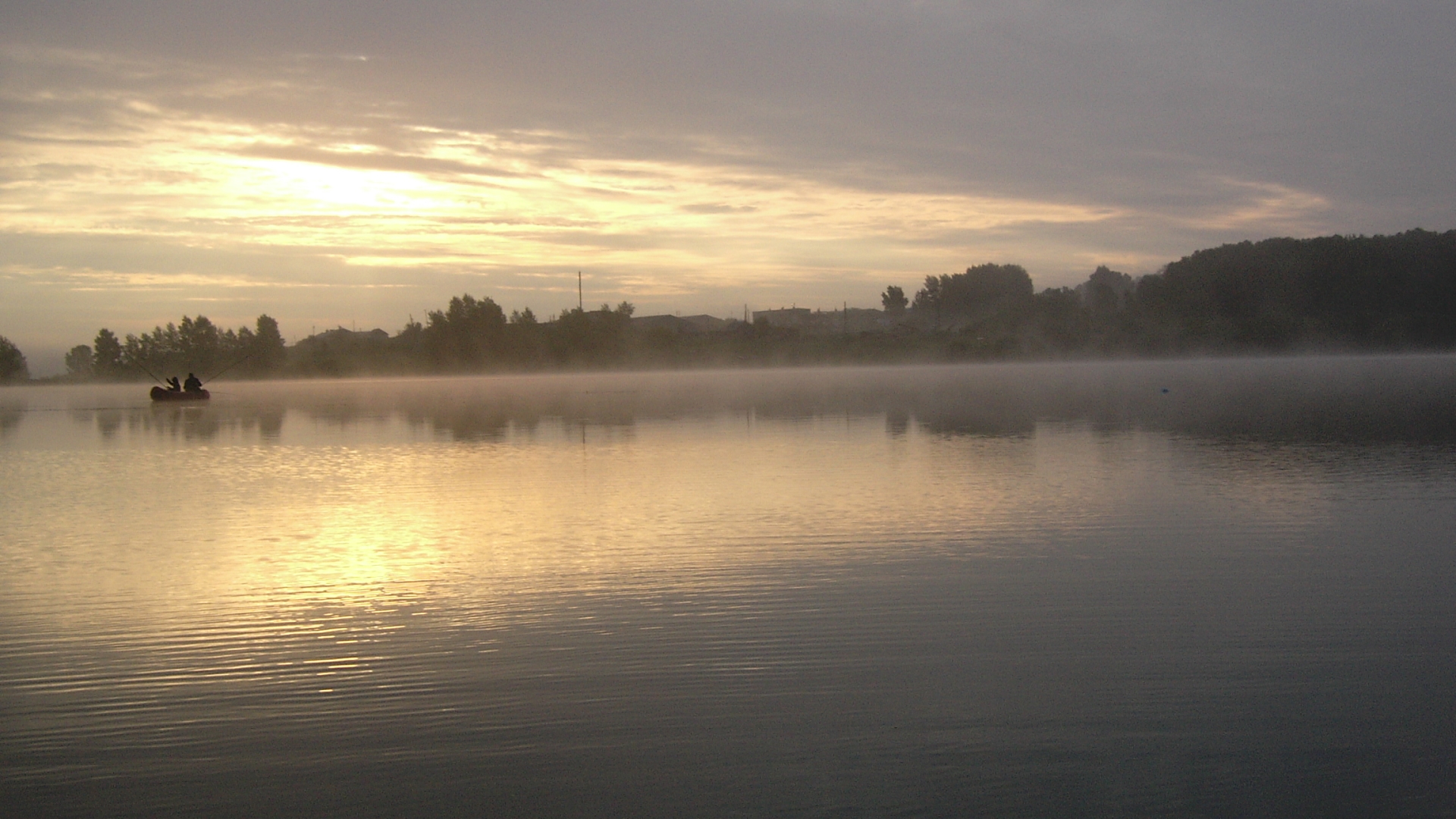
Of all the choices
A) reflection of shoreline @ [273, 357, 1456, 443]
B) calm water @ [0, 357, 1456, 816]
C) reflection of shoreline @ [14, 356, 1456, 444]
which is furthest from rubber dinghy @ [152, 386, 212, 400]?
calm water @ [0, 357, 1456, 816]

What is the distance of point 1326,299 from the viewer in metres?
119

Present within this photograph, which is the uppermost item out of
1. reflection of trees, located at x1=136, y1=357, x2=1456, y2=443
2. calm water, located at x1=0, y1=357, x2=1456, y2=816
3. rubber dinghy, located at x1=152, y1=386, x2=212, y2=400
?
rubber dinghy, located at x1=152, y1=386, x2=212, y2=400

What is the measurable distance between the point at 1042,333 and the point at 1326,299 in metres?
30.3

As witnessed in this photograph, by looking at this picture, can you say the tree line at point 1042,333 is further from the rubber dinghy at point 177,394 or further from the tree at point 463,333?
the rubber dinghy at point 177,394

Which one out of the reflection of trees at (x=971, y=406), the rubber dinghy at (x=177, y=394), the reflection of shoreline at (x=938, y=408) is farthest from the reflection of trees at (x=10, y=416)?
the rubber dinghy at (x=177, y=394)

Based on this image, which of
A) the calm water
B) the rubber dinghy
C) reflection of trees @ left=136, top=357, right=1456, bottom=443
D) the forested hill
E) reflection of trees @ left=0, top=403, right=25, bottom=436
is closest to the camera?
the calm water

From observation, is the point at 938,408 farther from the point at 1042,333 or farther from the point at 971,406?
the point at 1042,333

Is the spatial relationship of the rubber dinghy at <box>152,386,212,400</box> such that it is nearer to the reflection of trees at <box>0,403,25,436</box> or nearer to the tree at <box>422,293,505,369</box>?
the reflection of trees at <box>0,403,25,436</box>

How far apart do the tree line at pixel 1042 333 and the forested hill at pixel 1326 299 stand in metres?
0.15

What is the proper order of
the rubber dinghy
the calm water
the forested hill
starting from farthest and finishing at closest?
1. the forested hill
2. the rubber dinghy
3. the calm water

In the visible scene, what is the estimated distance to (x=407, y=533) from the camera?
13078mm

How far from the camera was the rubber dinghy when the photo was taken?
5389 cm

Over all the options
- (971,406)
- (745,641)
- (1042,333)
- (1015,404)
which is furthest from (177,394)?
(1042,333)

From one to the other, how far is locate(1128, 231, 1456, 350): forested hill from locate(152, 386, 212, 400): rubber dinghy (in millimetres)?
98815
